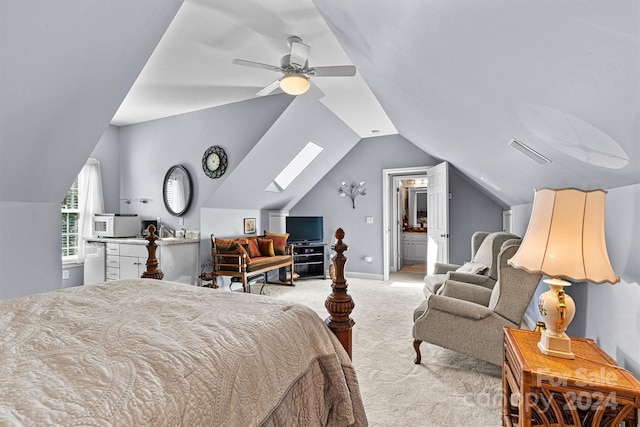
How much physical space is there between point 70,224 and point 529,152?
5846 millimetres

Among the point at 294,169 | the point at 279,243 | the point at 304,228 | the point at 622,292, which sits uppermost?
the point at 294,169

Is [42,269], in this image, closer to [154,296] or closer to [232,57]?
[154,296]

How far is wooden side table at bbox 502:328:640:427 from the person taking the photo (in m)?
1.14

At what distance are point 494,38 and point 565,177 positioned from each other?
3.44ft

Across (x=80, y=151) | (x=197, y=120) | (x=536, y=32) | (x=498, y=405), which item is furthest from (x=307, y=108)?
(x=498, y=405)

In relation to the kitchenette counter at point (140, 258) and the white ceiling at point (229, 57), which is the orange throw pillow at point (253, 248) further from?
the white ceiling at point (229, 57)

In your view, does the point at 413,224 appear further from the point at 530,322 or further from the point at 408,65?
the point at 408,65

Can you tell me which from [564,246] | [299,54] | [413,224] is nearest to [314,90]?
[299,54]

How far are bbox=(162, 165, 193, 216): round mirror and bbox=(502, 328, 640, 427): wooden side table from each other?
14.6 feet

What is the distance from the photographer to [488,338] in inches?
87.5

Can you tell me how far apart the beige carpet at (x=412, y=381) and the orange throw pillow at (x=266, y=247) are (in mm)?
1726

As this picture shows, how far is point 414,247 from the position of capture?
25.3 feet

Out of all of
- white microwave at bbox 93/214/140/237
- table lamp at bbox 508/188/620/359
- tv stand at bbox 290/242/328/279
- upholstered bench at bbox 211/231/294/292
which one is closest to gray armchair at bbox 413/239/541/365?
table lamp at bbox 508/188/620/359

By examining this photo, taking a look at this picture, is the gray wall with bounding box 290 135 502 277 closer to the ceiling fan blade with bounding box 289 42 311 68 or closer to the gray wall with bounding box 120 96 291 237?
the gray wall with bounding box 120 96 291 237
